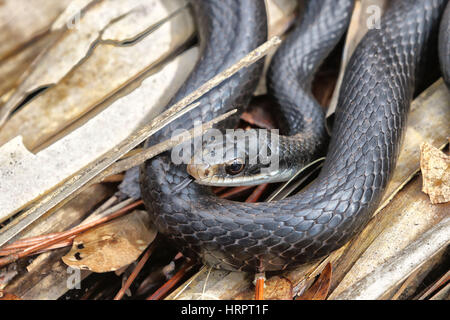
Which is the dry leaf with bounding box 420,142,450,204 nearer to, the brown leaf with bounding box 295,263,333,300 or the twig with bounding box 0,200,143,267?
the brown leaf with bounding box 295,263,333,300

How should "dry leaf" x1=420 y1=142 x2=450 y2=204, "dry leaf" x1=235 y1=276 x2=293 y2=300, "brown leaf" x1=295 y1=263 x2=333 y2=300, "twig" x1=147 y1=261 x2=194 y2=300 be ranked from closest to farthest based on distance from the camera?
"brown leaf" x1=295 y1=263 x2=333 y2=300
"dry leaf" x1=235 y1=276 x2=293 y2=300
"dry leaf" x1=420 y1=142 x2=450 y2=204
"twig" x1=147 y1=261 x2=194 y2=300

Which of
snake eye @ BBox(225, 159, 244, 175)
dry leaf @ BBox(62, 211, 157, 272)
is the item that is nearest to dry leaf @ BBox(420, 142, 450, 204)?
snake eye @ BBox(225, 159, 244, 175)

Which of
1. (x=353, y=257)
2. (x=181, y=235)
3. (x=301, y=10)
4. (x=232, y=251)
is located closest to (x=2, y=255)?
(x=181, y=235)

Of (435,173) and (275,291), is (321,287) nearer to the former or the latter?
(275,291)

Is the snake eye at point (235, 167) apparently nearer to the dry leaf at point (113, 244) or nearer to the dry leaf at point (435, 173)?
the dry leaf at point (113, 244)

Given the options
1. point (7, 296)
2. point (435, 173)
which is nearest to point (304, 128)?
point (435, 173)

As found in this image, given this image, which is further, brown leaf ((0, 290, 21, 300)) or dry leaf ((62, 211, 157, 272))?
dry leaf ((62, 211, 157, 272))

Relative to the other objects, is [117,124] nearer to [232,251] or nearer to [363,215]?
[232,251]
